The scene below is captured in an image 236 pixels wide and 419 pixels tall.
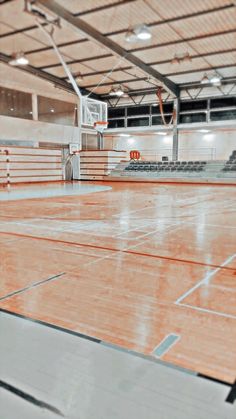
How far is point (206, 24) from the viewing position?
11828mm

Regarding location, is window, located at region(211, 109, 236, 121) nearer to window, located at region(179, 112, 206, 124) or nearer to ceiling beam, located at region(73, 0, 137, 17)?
window, located at region(179, 112, 206, 124)

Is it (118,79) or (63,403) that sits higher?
(118,79)

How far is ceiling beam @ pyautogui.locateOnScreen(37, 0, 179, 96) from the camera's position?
1032cm

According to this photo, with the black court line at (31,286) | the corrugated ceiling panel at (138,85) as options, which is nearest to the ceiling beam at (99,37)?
the corrugated ceiling panel at (138,85)

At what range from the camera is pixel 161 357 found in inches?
60.7

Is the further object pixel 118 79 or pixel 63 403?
pixel 118 79

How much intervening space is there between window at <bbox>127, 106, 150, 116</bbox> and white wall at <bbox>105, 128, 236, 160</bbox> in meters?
2.23

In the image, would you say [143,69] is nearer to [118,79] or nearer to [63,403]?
[118,79]

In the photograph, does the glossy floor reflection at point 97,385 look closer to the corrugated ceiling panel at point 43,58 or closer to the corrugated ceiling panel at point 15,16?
the corrugated ceiling panel at point 15,16

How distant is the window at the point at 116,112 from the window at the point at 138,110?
0.45 metres

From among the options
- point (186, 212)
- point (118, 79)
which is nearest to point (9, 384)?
point (186, 212)

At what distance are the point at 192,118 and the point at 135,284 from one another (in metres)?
19.5

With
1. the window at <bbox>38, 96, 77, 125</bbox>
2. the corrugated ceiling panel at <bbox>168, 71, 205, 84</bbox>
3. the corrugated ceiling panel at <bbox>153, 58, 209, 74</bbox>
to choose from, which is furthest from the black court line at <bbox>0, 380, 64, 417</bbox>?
the window at <bbox>38, 96, 77, 125</bbox>

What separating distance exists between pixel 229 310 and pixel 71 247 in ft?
6.54
